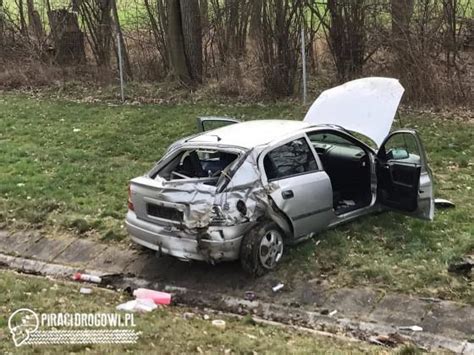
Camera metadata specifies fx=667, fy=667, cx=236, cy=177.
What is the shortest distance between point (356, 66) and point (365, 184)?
7967 mm

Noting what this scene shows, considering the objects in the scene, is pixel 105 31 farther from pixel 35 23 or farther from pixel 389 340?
pixel 389 340

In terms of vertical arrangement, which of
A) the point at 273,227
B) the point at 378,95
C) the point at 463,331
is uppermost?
the point at 378,95

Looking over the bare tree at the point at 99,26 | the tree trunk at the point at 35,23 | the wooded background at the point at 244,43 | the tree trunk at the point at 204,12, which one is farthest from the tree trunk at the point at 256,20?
the tree trunk at the point at 35,23

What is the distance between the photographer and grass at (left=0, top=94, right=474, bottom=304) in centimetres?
720

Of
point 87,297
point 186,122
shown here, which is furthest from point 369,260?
point 186,122

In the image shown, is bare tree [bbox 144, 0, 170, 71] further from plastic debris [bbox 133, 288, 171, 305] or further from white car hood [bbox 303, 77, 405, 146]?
plastic debris [bbox 133, 288, 171, 305]

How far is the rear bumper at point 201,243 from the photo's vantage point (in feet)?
22.4

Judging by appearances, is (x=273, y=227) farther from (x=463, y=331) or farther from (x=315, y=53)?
(x=315, y=53)

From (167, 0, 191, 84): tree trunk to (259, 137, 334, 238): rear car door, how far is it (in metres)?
10.1

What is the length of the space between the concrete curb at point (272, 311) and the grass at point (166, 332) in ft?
0.90

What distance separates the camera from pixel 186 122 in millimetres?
14102

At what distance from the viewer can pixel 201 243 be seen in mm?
6836

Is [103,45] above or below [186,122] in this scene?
above

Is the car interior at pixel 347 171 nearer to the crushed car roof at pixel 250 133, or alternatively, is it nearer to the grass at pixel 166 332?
the crushed car roof at pixel 250 133
